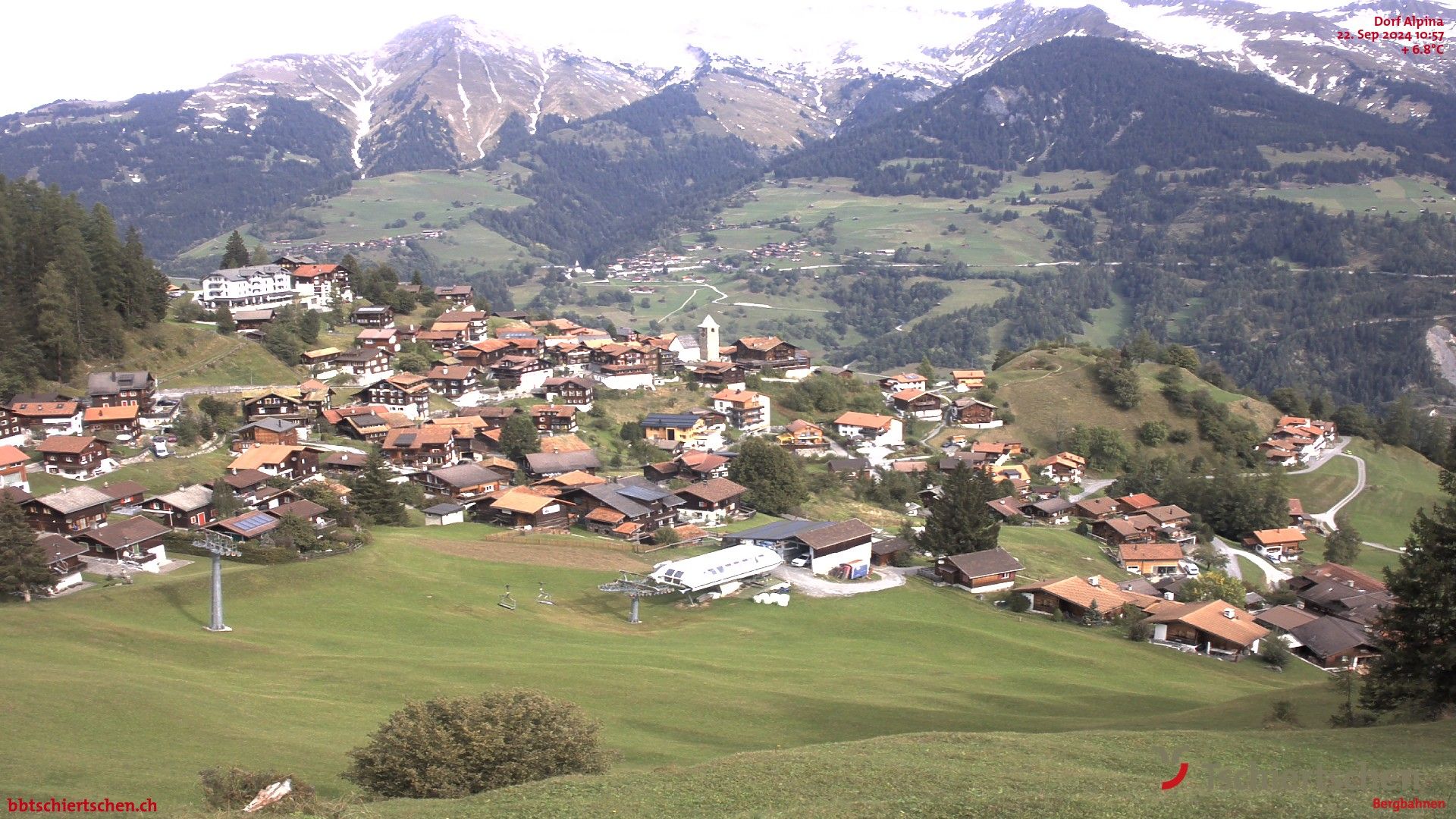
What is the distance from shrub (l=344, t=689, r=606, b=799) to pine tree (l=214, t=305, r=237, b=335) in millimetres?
61843

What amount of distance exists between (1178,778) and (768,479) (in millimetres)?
41754

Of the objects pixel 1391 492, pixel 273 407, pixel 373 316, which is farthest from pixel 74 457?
pixel 1391 492

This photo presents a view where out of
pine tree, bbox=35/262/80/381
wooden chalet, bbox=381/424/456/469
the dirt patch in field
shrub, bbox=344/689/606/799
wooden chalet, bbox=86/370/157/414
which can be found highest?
pine tree, bbox=35/262/80/381

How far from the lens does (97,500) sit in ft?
132

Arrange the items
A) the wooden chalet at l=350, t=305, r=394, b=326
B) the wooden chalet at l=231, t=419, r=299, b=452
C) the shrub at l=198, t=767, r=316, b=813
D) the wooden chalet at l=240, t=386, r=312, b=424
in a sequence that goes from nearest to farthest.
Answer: the shrub at l=198, t=767, r=316, b=813 < the wooden chalet at l=231, t=419, r=299, b=452 < the wooden chalet at l=240, t=386, r=312, b=424 < the wooden chalet at l=350, t=305, r=394, b=326

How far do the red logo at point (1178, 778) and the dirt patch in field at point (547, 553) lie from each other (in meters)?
27.4

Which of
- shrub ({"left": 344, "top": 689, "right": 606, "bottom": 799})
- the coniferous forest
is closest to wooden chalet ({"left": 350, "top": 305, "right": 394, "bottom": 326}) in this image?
the coniferous forest

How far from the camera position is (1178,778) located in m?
17.5

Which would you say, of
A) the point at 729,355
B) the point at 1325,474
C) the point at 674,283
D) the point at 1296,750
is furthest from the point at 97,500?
the point at 674,283

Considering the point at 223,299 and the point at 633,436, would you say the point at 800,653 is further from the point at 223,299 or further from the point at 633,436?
the point at 223,299

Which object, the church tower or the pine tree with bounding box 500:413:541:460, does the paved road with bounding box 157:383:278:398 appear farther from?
the church tower

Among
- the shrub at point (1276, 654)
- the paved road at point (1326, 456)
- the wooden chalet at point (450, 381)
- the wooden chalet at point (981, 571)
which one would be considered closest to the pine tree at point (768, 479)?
the wooden chalet at point (981, 571)

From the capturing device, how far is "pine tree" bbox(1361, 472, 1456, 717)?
2122 centimetres

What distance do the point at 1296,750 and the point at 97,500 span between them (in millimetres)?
40698
